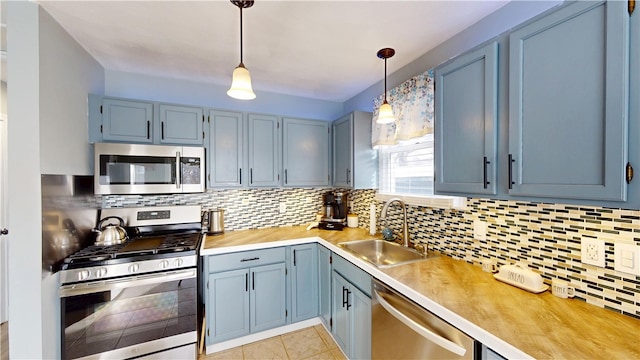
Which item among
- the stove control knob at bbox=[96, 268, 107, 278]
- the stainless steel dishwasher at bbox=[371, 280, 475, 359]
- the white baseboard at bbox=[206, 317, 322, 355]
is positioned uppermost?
the stove control knob at bbox=[96, 268, 107, 278]

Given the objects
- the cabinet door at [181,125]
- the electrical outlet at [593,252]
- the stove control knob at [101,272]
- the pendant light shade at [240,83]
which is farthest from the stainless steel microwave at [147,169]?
the electrical outlet at [593,252]

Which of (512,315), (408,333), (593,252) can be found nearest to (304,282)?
(408,333)

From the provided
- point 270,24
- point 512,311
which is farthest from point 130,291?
point 512,311

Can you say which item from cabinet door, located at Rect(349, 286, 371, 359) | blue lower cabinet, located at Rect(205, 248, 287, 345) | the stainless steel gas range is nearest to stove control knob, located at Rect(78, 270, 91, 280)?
the stainless steel gas range

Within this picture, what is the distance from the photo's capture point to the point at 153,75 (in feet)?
7.82

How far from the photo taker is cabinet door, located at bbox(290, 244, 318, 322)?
2307 millimetres

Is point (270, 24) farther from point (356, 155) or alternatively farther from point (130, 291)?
point (130, 291)

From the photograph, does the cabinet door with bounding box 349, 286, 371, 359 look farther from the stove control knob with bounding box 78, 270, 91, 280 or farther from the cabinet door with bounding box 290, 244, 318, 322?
the stove control knob with bounding box 78, 270, 91, 280

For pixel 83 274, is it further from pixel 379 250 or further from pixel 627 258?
pixel 627 258

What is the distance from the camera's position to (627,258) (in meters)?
0.99

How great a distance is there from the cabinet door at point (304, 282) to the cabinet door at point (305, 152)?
75 cm

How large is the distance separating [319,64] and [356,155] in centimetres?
92

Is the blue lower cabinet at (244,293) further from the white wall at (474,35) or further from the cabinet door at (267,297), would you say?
the white wall at (474,35)

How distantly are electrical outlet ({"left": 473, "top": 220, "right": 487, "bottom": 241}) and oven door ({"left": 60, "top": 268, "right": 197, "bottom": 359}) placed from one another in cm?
204
